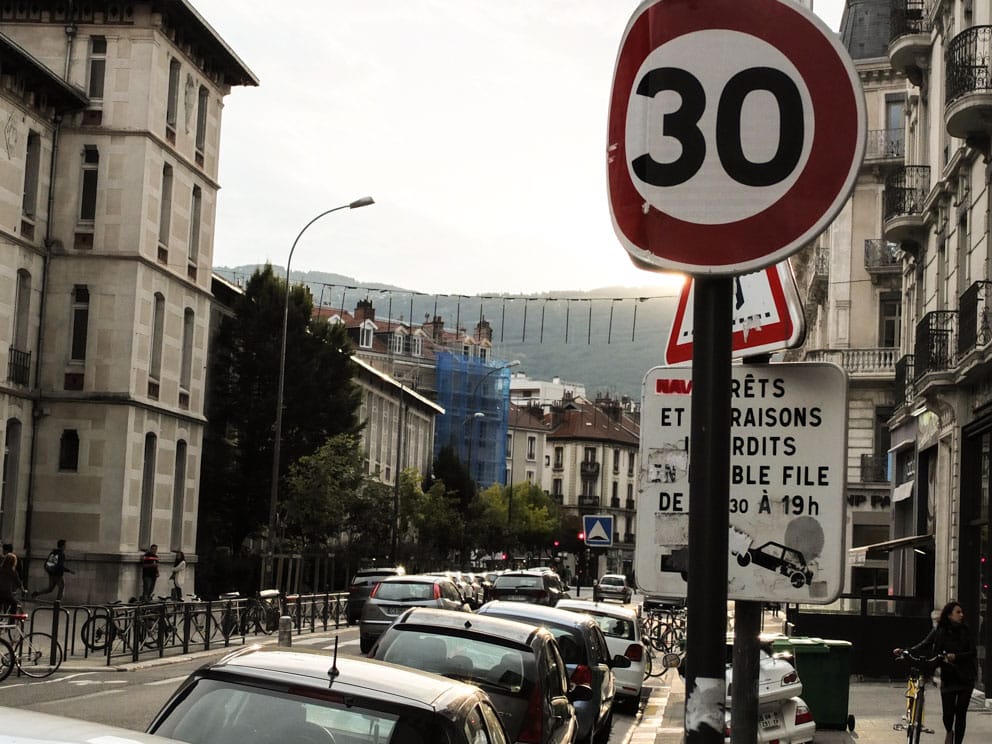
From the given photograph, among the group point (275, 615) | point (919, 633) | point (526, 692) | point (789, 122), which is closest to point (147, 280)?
point (275, 615)

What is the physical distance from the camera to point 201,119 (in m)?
53.7

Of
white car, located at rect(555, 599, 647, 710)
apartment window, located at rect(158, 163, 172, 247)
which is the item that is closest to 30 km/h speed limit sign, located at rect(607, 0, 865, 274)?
white car, located at rect(555, 599, 647, 710)

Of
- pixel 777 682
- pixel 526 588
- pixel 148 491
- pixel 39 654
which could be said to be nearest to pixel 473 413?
pixel 148 491

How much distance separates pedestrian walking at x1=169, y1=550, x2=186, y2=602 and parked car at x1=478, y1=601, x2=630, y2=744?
23.4m

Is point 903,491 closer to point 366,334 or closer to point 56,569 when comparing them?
point 56,569

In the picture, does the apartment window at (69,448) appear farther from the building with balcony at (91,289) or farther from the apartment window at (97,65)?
the apartment window at (97,65)

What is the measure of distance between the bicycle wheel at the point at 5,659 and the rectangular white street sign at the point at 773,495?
67.0ft

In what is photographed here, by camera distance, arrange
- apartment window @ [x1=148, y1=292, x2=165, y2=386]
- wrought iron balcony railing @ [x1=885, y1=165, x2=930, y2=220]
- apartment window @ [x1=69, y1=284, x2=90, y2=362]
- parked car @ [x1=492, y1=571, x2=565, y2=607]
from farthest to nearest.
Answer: apartment window @ [x1=148, y1=292, x2=165, y2=386] < apartment window @ [x1=69, y1=284, x2=90, y2=362] < parked car @ [x1=492, y1=571, x2=565, y2=607] < wrought iron balcony railing @ [x1=885, y1=165, x2=930, y2=220]

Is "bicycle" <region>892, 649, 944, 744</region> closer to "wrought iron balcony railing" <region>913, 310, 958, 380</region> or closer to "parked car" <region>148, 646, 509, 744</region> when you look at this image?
"wrought iron balcony railing" <region>913, 310, 958, 380</region>

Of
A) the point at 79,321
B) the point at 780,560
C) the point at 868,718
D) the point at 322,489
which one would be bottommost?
the point at 868,718

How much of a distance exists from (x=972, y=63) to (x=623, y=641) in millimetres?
11151

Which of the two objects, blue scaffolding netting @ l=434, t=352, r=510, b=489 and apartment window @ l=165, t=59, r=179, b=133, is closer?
apartment window @ l=165, t=59, r=179, b=133

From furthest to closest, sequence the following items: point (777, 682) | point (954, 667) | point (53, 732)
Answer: point (777, 682) < point (954, 667) < point (53, 732)

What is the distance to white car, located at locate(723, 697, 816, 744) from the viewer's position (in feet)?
58.4
